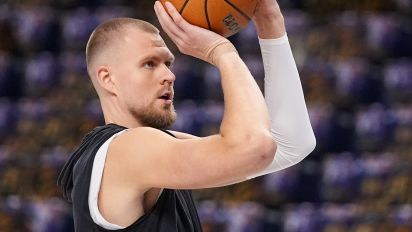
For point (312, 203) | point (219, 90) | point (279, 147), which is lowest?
point (312, 203)

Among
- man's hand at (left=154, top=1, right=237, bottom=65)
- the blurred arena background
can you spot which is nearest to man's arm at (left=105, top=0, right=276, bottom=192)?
man's hand at (left=154, top=1, right=237, bottom=65)

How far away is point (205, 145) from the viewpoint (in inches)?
95.2

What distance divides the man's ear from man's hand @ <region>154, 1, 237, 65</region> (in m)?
0.30

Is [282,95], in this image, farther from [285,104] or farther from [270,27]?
[270,27]

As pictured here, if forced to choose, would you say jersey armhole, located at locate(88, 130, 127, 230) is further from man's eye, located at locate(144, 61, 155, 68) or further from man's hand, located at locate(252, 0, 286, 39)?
man's hand, located at locate(252, 0, 286, 39)

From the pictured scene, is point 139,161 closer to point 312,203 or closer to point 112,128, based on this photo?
point 112,128

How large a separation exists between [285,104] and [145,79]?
0.51 m

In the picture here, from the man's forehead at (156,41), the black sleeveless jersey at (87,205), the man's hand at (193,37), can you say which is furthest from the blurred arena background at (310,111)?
the man's hand at (193,37)

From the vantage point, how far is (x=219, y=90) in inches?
282

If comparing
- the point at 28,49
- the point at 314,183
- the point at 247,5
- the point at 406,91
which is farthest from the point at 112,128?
the point at 28,49

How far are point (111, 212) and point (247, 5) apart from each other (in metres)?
0.73

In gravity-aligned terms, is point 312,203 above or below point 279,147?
below

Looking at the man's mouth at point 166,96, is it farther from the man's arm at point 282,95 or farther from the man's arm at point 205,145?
the man's arm at point 282,95

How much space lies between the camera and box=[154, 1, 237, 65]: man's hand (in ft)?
8.31
